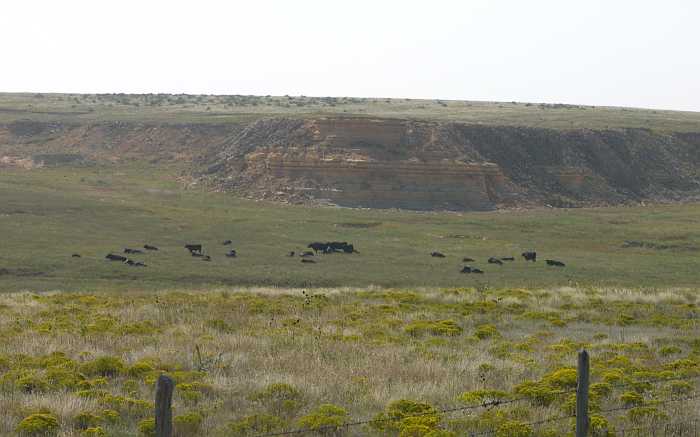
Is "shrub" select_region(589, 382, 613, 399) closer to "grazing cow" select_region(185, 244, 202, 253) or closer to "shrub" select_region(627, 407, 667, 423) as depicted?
"shrub" select_region(627, 407, 667, 423)

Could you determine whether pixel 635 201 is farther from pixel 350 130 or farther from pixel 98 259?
pixel 98 259

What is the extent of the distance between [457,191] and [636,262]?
28275 mm

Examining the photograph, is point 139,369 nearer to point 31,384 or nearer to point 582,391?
point 31,384

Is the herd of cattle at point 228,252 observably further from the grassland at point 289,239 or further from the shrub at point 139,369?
the shrub at point 139,369

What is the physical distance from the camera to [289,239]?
5109 cm

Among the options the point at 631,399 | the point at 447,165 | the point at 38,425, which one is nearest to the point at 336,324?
the point at 631,399

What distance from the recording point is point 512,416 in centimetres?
1364

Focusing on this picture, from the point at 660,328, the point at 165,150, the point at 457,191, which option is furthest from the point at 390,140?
the point at 660,328

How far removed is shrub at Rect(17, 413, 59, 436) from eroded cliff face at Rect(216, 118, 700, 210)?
57561 mm

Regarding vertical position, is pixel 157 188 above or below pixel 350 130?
below

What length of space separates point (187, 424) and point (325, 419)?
2.00 meters

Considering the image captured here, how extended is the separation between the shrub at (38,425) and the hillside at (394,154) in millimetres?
57398

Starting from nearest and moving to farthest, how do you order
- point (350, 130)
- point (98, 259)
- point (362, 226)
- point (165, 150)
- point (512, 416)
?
point (512, 416) → point (98, 259) → point (362, 226) → point (350, 130) → point (165, 150)

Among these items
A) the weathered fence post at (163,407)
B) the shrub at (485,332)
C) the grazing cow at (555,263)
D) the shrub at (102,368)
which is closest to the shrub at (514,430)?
the weathered fence post at (163,407)
